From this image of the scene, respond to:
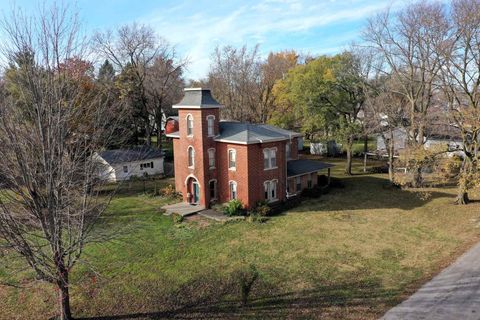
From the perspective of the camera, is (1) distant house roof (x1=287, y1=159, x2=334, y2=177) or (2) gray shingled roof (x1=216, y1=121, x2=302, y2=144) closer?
(2) gray shingled roof (x1=216, y1=121, x2=302, y2=144)

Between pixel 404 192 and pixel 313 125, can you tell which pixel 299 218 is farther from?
pixel 313 125

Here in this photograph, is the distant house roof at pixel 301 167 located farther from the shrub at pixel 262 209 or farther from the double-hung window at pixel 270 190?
the shrub at pixel 262 209

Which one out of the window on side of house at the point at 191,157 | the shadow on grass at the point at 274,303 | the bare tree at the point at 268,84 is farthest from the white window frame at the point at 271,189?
the bare tree at the point at 268,84

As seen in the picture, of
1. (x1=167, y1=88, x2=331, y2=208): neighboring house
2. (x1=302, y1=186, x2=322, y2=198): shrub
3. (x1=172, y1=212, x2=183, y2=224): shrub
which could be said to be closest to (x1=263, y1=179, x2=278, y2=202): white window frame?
(x1=167, y1=88, x2=331, y2=208): neighboring house

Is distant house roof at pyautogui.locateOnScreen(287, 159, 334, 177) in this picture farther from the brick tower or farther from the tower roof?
the tower roof

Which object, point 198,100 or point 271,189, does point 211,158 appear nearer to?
point 198,100

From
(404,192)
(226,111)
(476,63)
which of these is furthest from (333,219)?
(226,111)

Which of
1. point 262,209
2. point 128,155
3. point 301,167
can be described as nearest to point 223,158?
point 262,209
